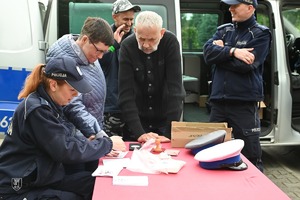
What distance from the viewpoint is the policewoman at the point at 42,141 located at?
6.15ft

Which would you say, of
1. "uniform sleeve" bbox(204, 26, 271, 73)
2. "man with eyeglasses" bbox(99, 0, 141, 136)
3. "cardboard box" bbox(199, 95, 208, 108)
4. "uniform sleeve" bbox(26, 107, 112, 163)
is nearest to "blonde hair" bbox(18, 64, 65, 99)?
"uniform sleeve" bbox(26, 107, 112, 163)

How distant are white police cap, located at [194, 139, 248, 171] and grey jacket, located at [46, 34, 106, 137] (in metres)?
0.72

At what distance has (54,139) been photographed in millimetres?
1880

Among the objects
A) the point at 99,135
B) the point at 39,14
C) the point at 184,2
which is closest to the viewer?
the point at 99,135

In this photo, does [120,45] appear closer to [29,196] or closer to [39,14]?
[39,14]

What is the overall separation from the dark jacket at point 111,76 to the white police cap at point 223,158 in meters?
1.09

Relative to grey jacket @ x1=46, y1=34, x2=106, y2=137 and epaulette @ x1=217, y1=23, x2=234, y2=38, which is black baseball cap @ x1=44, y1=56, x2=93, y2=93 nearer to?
grey jacket @ x1=46, y1=34, x2=106, y2=137

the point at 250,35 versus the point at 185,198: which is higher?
the point at 250,35

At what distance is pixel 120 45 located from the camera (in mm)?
2877

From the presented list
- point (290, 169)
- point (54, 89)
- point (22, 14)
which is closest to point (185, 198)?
point (54, 89)

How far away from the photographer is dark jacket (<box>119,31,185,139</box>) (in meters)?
2.69

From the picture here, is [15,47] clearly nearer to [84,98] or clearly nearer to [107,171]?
[84,98]

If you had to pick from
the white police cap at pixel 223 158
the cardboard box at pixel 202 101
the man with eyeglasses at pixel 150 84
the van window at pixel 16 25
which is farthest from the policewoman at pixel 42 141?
the cardboard box at pixel 202 101

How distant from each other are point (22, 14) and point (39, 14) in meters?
0.22
